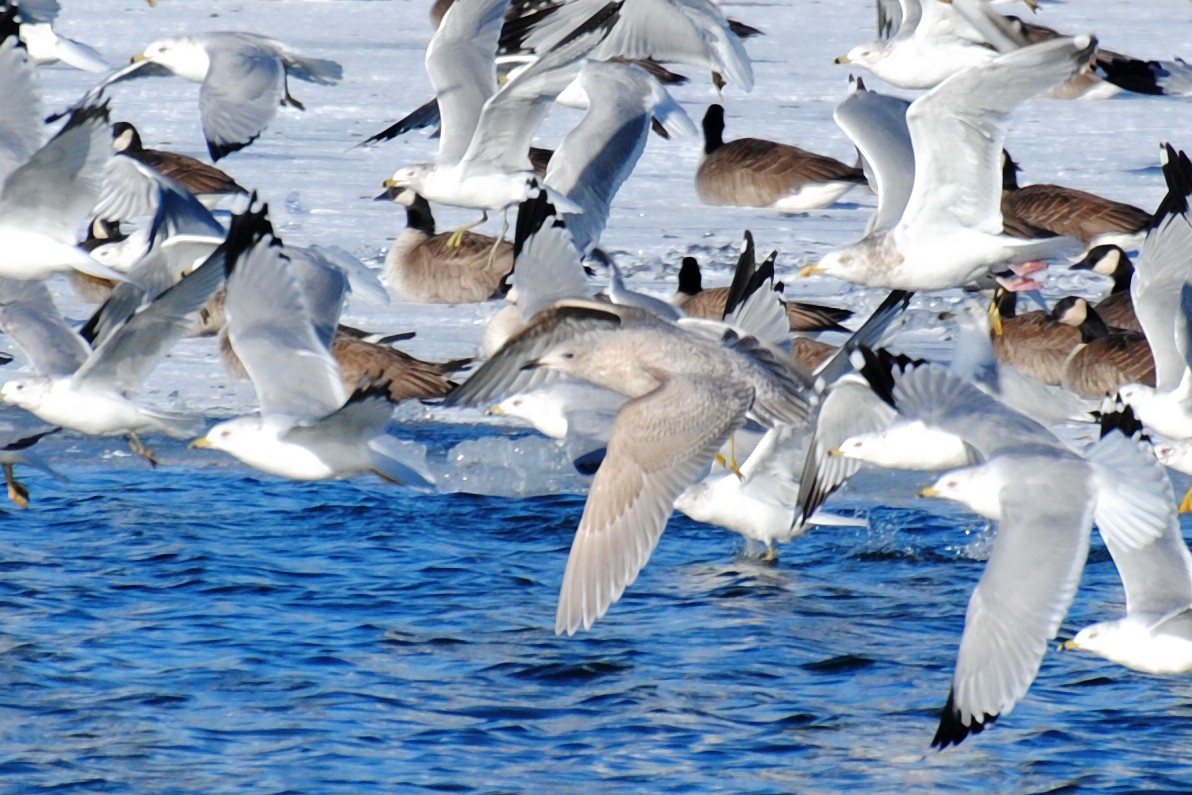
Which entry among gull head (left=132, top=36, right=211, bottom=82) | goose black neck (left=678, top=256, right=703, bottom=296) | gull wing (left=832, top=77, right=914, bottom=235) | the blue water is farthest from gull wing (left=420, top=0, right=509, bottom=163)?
the blue water

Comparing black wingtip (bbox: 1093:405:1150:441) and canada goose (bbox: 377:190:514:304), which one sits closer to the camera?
black wingtip (bbox: 1093:405:1150:441)

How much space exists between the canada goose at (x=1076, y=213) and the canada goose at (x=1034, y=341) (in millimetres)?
1013

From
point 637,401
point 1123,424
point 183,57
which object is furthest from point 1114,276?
point 637,401

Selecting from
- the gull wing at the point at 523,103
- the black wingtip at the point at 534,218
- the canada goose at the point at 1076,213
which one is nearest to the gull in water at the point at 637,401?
the black wingtip at the point at 534,218

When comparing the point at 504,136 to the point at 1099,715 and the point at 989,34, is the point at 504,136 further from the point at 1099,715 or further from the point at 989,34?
the point at 1099,715

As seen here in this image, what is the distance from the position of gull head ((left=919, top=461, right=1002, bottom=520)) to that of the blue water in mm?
739

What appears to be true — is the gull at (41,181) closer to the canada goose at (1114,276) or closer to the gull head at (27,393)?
the gull head at (27,393)

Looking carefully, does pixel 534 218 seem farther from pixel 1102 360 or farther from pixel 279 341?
pixel 1102 360

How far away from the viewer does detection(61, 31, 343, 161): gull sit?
30.9 ft

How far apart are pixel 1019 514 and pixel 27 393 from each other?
143 inches

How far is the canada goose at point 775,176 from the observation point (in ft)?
37.1

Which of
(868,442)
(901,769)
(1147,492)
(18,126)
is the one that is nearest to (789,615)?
(868,442)

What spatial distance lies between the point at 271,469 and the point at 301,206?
459 centimetres

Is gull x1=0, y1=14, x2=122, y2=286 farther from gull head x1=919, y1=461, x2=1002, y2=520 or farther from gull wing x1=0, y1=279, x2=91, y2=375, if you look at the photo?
gull head x1=919, y1=461, x2=1002, y2=520
